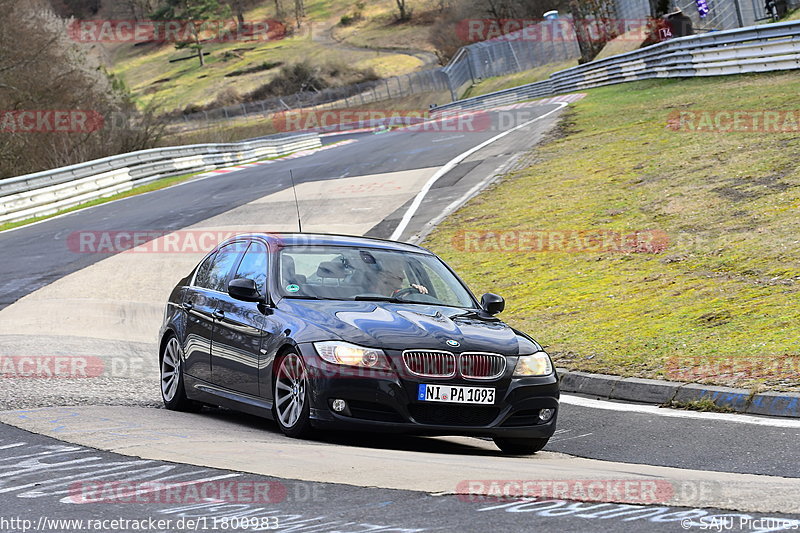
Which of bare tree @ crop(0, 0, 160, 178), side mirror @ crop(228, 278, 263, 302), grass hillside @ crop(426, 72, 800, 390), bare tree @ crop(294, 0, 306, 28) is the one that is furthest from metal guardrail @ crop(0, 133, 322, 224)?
bare tree @ crop(294, 0, 306, 28)

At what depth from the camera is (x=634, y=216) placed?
17.7 m

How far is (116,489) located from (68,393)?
4.06 metres

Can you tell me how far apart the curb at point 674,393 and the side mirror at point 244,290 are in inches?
133

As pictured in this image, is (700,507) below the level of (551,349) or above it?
above

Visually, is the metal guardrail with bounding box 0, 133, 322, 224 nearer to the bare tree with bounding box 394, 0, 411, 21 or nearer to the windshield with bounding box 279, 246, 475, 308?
the windshield with bounding box 279, 246, 475, 308

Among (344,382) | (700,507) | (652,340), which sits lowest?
(652,340)

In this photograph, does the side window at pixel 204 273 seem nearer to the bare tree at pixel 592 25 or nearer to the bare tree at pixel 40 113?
the bare tree at pixel 40 113

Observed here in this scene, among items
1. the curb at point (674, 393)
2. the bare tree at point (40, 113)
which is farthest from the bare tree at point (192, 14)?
the curb at point (674, 393)

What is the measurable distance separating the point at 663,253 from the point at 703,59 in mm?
20228

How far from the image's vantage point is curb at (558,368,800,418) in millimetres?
8391

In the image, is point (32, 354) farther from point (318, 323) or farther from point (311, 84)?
point (311, 84)

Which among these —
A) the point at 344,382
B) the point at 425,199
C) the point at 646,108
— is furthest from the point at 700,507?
the point at 646,108

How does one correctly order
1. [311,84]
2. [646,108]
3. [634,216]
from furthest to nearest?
[311,84] < [646,108] < [634,216]

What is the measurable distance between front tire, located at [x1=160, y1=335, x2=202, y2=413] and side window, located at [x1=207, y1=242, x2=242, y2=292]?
629 mm
